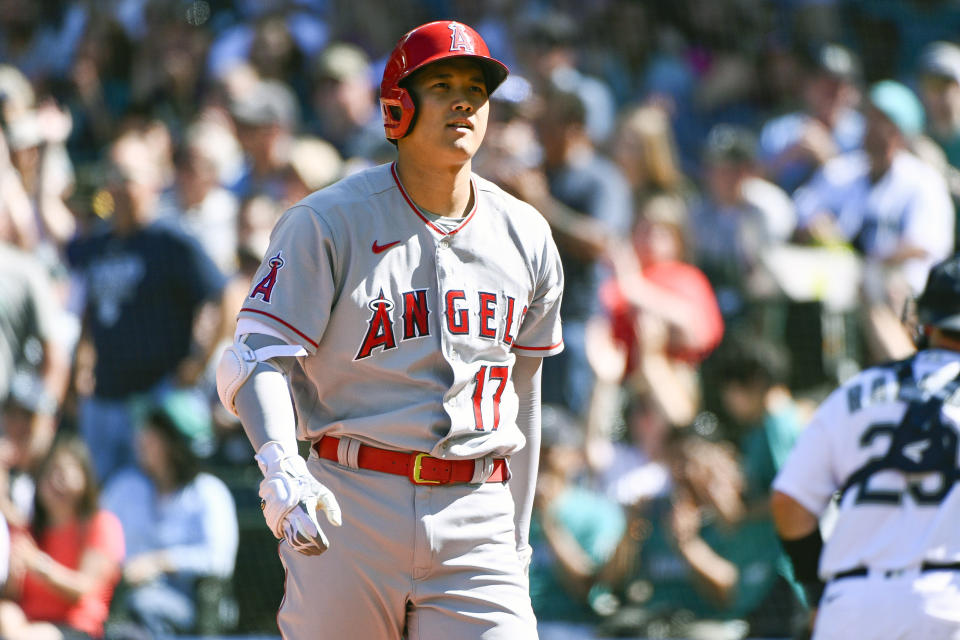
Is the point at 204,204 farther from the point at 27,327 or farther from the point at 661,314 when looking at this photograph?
the point at 661,314

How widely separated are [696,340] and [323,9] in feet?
13.9

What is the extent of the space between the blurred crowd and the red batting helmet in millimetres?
2374

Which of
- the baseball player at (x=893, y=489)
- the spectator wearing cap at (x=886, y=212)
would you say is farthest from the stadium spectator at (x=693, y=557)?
the baseball player at (x=893, y=489)

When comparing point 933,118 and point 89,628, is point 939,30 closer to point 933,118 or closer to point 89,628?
point 933,118

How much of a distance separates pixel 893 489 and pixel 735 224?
320cm

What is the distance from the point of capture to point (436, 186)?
314 centimetres

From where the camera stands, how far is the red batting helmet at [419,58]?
3.02 metres

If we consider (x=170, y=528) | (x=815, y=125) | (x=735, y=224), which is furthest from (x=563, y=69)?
(x=170, y=528)

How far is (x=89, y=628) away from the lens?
19.5 feet

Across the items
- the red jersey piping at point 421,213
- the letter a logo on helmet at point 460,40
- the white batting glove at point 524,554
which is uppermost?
the letter a logo on helmet at point 460,40

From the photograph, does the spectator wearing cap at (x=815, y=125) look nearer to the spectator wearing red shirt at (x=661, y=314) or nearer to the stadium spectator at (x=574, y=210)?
the stadium spectator at (x=574, y=210)

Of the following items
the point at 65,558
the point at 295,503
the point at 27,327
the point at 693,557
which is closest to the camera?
the point at 295,503

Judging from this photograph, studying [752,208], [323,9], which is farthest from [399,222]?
[323,9]

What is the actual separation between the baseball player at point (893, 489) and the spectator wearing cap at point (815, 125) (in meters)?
3.52
